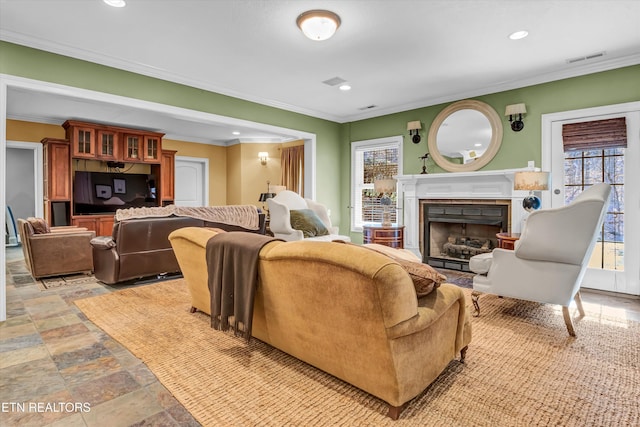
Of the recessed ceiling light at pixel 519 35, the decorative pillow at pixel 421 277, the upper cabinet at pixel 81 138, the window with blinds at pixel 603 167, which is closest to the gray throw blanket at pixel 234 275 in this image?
the decorative pillow at pixel 421 277

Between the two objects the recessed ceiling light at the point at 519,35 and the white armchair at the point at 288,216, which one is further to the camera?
the white armchair at the point at 288,216

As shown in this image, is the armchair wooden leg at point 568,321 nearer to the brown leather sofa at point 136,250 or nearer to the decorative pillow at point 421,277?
the decorative pillow at point 421,277

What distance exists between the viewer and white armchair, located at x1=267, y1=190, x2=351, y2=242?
4.74 meters

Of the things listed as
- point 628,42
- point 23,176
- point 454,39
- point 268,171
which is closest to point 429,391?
point 454,39

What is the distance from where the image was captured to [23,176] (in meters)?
7.85

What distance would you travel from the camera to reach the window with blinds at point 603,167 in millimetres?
3717

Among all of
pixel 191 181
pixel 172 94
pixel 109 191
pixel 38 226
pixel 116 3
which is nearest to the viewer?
pixel 116 3

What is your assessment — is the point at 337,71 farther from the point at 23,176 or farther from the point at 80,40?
the point at 23,176

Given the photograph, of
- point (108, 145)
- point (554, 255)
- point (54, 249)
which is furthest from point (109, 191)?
point (554, 255)

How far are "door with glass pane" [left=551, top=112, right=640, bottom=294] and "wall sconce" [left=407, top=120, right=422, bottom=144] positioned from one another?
1745mm

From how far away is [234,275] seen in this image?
7.02ft

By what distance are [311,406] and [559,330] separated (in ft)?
7.07

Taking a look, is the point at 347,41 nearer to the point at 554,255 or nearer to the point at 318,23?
the point at 318,23

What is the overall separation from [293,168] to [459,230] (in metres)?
4.02
